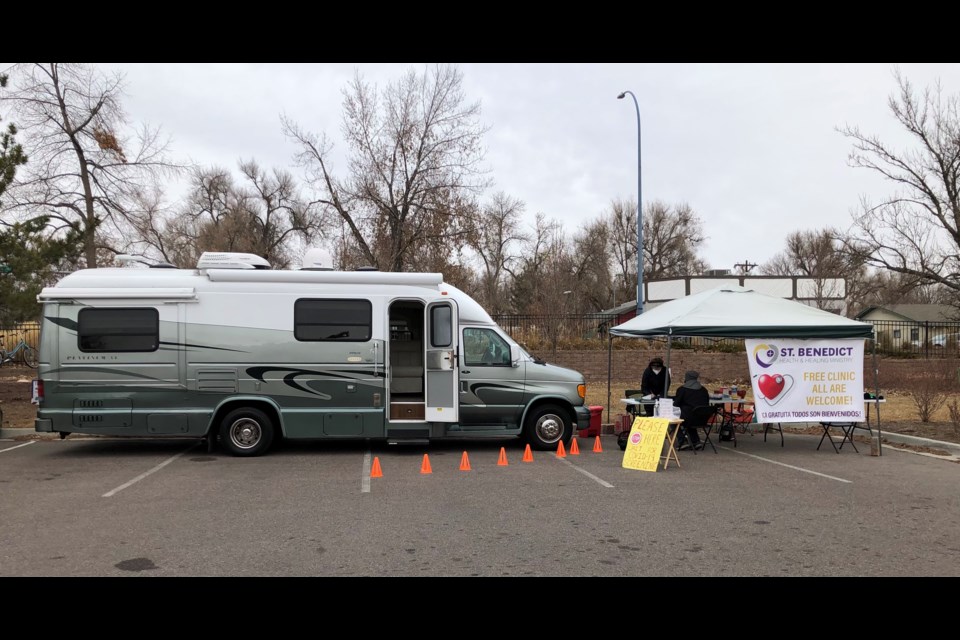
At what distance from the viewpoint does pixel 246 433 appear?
10.5m

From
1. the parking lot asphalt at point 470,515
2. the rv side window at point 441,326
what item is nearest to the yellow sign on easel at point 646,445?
the parking lot asphalt at point 470,515

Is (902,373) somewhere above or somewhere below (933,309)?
below

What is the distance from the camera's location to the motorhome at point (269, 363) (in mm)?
10227

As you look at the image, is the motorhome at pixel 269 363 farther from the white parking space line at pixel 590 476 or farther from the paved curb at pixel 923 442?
the paved curb at pixel 923 442

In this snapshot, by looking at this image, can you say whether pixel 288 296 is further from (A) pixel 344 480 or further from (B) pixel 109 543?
(B) pixel 109 543

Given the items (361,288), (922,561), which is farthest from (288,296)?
(922,561)

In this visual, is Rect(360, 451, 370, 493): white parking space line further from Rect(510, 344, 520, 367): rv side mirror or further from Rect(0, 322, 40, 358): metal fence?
Rect(0, 322, 40, 358): metal fence

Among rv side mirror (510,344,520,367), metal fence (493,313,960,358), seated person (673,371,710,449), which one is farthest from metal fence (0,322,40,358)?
seated person (673,371,710,449)

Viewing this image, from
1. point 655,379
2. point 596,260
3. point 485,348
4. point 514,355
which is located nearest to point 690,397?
point 655,379

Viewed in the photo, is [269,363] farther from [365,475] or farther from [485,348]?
[485,348]

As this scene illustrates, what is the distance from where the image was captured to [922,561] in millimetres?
5664

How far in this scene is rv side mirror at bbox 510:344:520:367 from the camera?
A: 36.3 ft

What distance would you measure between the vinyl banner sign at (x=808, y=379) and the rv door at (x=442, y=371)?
4.76 metres

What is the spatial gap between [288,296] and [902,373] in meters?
20.3
